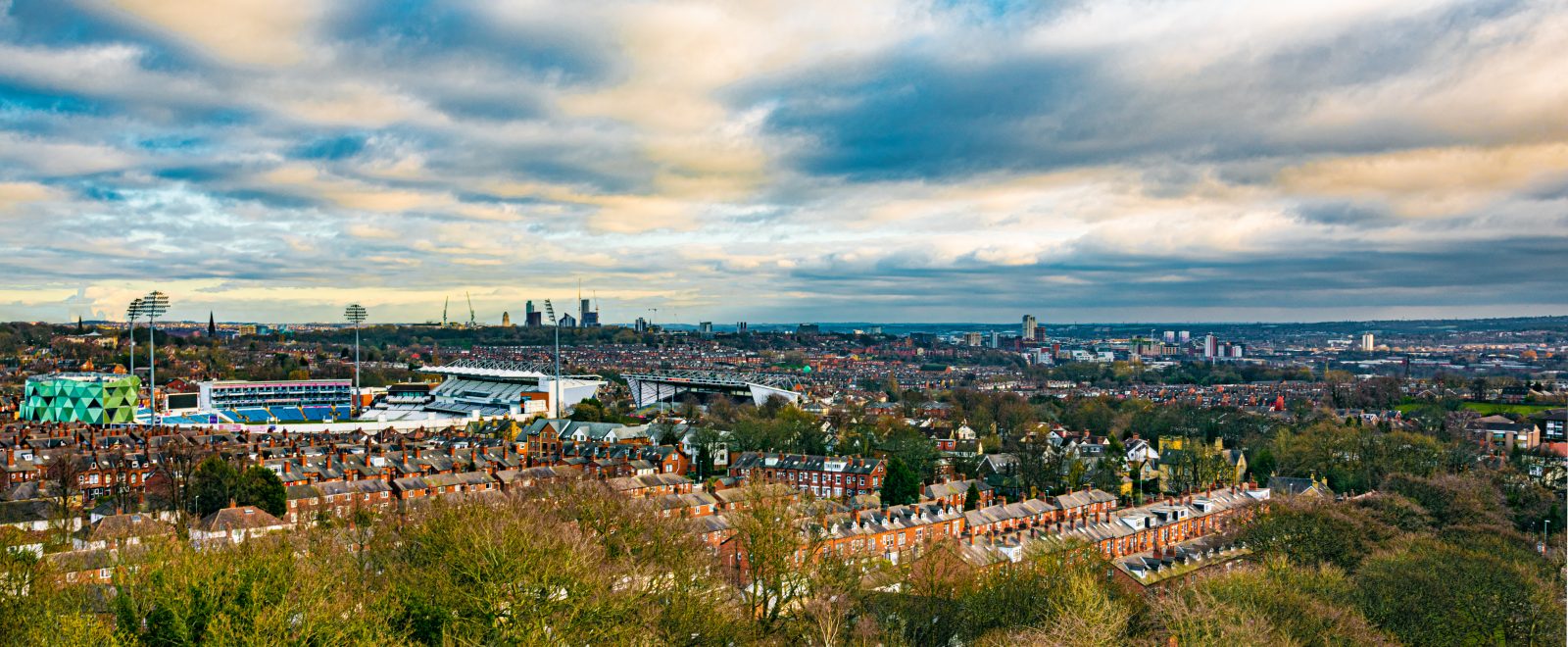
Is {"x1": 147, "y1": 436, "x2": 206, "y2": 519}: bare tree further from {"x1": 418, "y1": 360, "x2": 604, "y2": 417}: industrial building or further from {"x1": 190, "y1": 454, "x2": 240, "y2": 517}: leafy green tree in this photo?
{"x1": 418, "y1": 360, "x2": 604, "y2": 417}: industrial building

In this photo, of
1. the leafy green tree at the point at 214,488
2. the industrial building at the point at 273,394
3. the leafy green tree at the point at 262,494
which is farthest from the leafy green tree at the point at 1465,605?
the industrial building at the point at 273,394

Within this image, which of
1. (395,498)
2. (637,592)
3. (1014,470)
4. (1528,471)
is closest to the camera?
(637,592)

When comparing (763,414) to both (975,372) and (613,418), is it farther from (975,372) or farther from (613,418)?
(975,372)

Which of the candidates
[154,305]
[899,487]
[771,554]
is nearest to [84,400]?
[154,305]

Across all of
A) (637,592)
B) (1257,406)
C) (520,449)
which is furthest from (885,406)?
(637,592)

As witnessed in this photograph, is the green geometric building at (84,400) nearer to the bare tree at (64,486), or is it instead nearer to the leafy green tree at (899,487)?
the bare tree at (64,486)

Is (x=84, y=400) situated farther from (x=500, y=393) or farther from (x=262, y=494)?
(x=262, y=494)
